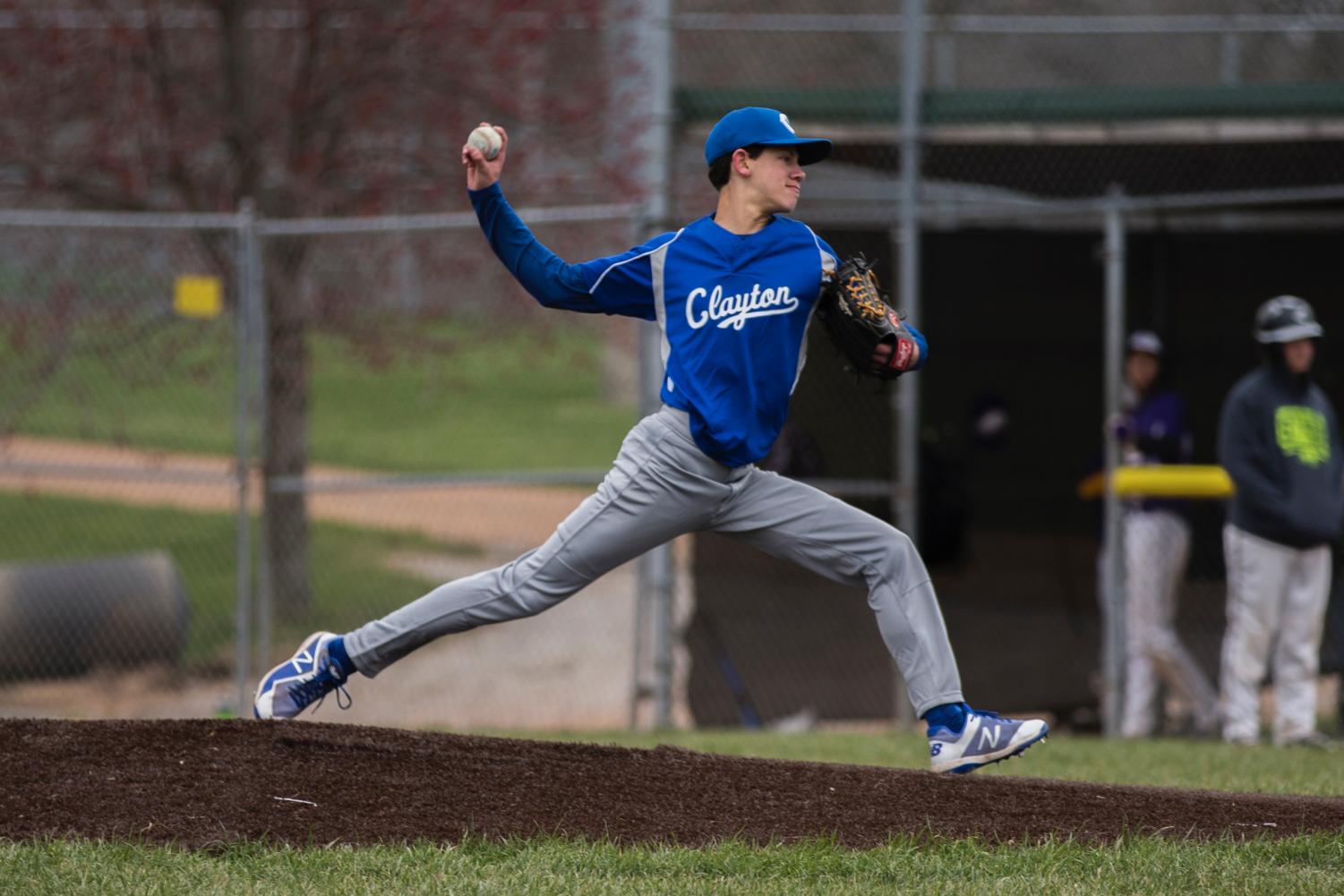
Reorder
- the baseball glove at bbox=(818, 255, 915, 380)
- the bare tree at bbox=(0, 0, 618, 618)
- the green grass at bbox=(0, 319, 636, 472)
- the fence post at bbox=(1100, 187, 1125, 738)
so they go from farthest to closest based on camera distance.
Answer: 1. the bare tree at bbox=(0, 0, 618, 618)
2. the green grass at bbox=(0, 319, 636, 472)
3. the fence post at bbox=(1100, 187, 1125, 738)
4. the baseball glove at bbox=(818, 255, 915, 380)

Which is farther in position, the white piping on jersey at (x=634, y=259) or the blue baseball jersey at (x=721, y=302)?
the white piping on jersey at (x=634, y=259)

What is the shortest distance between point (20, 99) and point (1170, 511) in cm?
824

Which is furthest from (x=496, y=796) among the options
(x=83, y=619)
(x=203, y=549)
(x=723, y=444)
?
(x=203, y=549)

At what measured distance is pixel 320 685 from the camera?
5078mm

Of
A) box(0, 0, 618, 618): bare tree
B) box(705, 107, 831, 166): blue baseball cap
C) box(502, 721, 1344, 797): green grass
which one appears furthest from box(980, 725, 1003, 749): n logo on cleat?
box(0, 0, 618, 618): bare tree

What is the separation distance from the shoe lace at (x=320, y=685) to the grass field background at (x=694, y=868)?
86 cm

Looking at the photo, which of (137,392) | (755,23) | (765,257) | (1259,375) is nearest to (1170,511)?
(1259,375)

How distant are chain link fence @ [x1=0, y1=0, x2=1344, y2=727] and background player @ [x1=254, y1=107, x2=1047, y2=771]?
3645mm

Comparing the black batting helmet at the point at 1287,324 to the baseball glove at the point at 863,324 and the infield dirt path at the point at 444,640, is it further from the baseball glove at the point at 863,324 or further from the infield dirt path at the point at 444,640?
the baseball glove at the point at 863,324

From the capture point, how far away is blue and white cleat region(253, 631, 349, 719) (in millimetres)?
5031

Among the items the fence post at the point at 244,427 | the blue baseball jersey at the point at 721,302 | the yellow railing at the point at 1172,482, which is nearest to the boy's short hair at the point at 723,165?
the blue baseball jersey at the point at 721,302

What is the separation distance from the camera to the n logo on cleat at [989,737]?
191 inches

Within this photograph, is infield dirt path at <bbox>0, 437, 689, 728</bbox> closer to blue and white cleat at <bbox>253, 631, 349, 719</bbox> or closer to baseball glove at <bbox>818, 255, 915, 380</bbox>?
blue and white cleat at <bbox>253, 631, 349, 719</bbox>

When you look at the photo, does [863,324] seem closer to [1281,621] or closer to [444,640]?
[1281,621]
